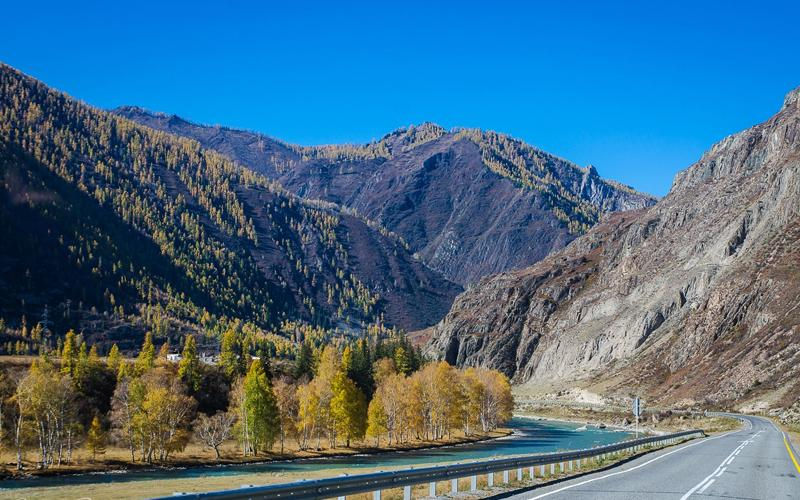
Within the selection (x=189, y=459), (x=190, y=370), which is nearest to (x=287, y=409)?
(x=189, y=459)

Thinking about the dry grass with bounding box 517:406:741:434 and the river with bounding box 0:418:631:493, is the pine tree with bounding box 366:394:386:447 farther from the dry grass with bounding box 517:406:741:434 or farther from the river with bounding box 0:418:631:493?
the dry grass with bounding box 517:406:741:434

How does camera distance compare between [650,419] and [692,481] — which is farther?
[650,419]

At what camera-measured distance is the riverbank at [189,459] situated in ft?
223

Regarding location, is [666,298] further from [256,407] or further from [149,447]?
[149,447]

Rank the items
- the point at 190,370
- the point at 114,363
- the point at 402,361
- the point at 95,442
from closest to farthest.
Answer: the point at 95,442 < the point at 114,363 < the point at 190,370 < the point at 402,361

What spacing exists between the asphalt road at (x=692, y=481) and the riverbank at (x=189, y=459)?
56.1m

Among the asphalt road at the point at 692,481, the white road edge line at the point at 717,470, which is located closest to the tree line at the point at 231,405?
the white road edge line at the point at 717,470

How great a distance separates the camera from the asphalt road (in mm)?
22156

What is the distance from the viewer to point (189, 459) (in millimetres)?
79062

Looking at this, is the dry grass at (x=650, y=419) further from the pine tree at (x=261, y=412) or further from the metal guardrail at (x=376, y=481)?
the metal guardrail at (x=376, y=481)

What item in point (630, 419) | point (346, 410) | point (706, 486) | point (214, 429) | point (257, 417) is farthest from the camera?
point (630, 419)

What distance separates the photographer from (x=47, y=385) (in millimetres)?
75375

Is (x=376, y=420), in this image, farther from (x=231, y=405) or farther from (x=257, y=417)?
(x=231, y=405)

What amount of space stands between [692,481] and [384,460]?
193 feet
